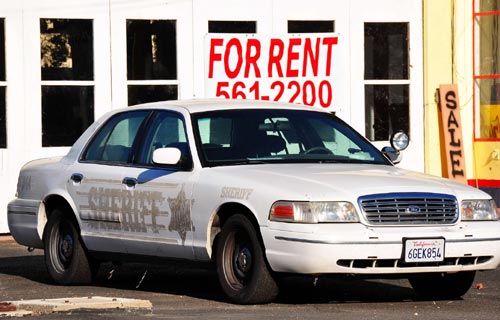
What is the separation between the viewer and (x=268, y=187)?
1073 cm

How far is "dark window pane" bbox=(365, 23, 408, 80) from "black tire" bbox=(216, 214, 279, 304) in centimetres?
942

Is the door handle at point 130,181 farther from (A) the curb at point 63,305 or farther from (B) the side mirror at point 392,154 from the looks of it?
(B) the side mirror at point 392,154

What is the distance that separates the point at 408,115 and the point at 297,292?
879 cm

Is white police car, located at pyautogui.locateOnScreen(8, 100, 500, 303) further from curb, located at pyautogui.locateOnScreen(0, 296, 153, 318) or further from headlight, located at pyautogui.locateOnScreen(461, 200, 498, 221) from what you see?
curb, located at pyautogui.locateOnScreen(0, 296, 153, 318)

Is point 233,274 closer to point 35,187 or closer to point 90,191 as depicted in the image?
point 90,191

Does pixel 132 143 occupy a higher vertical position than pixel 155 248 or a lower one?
higher

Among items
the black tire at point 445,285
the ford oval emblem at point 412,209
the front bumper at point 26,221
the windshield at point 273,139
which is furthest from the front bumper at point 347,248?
the front bumper at point 26,221

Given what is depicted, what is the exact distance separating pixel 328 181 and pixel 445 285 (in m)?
1.40

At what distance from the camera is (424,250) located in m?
10.6

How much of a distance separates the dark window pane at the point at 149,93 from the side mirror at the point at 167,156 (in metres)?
7.51

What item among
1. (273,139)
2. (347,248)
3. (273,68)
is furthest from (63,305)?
(273,68)

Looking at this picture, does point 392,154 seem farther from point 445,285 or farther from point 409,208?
point 409,208

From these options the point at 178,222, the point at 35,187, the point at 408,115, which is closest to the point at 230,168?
the point at 178,222

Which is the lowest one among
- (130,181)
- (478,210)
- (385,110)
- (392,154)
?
(478,210)
